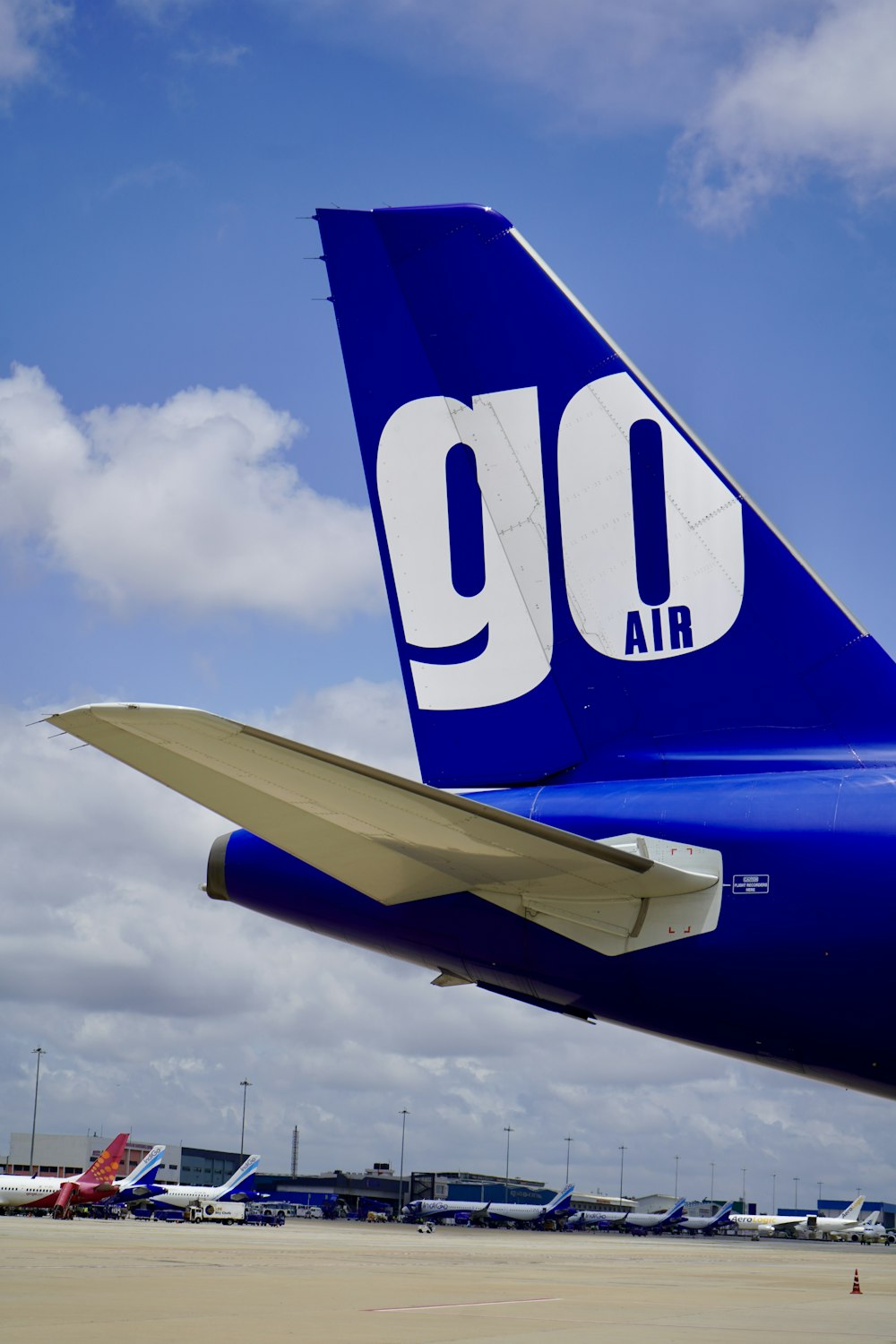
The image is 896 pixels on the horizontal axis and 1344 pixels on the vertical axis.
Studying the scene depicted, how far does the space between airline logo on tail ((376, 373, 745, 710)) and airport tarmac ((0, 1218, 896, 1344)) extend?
5268mm

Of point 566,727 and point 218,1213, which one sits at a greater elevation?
point 566,727

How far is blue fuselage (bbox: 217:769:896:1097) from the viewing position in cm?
717

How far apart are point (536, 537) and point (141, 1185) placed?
7876 centimetres

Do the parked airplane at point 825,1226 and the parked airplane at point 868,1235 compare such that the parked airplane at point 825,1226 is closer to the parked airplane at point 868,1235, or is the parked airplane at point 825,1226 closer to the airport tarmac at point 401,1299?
the parked airplane at point 868,1235

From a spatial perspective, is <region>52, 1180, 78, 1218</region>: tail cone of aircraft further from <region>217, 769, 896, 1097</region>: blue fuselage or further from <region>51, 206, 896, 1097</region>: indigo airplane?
<region>217, 769, 896, 1097</region>: blue fuselage

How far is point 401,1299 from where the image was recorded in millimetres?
16547

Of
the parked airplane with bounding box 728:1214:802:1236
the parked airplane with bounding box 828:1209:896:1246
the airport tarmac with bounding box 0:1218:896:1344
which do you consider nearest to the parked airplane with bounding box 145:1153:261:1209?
the airport tarmac with bounding box 0:1218:896:1344

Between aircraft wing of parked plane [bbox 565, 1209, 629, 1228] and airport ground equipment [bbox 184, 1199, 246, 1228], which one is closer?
airport ground equipment [bbox 184, 1199, 246, 1228]

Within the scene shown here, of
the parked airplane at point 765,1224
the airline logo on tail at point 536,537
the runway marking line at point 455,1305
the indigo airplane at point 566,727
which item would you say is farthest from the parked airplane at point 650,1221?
the indigo airplane at point 566,727

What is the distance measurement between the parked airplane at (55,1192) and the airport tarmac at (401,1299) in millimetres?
38102

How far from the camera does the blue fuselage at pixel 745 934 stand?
23.5 ft

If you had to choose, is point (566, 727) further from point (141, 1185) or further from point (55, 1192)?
point (141, 1185)

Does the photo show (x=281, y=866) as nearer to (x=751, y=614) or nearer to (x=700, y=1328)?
(x=751, y=614)

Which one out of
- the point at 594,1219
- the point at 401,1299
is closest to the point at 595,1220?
the point at 594,1219
